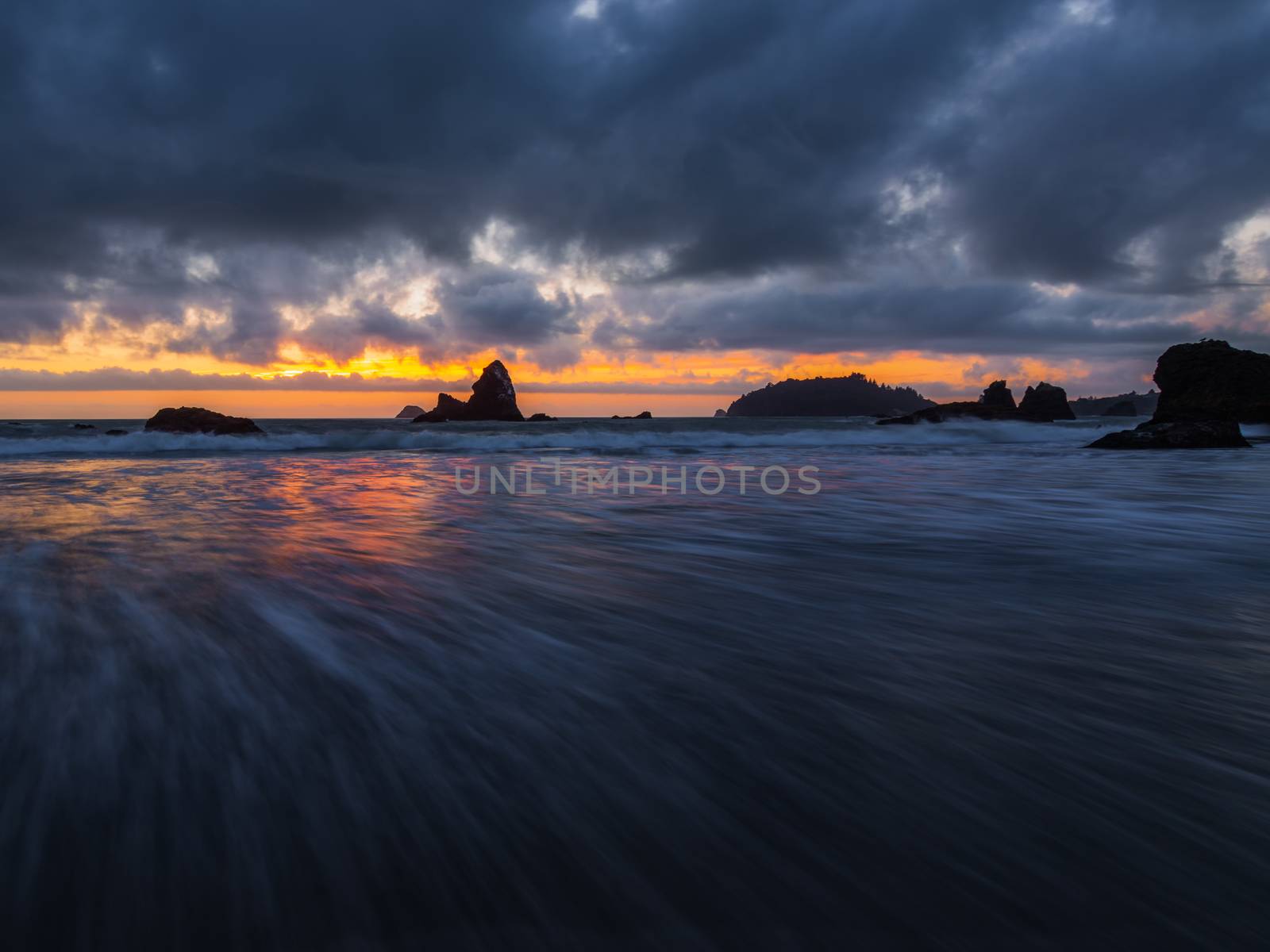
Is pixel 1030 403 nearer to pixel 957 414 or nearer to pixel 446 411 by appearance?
pixel 957 414

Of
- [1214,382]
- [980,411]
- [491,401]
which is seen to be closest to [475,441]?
[1214,382]

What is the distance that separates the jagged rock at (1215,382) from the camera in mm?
26891

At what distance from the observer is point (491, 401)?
7450 centimetres

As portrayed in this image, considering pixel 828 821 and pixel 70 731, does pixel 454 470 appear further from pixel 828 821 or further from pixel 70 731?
pixel 828 821

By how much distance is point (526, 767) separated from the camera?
1418 millimetres

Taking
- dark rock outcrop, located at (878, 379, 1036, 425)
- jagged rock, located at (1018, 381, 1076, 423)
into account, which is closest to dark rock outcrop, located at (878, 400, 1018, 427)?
dark rock outcrop, located at (878, 379, 1036, 425)

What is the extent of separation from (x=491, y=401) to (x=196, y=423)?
51.7 meters

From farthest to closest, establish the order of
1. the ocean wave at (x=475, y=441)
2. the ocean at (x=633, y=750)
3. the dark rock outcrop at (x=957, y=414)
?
the dark rock outcrop at (x=957, y=414) < the ocean wave at (x=475, y=441) < the ocean at (x=633, y=750)

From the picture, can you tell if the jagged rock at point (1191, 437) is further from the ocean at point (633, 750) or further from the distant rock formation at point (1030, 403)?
the distant rock formation at point (1030, 403)

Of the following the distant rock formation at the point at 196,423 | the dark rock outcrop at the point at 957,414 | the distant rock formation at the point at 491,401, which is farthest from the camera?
the distant rock formation at the point at 491,401

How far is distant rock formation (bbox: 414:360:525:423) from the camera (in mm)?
74500

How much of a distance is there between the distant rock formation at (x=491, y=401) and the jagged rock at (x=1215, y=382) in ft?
195

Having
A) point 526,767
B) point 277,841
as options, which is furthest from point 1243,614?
point 277,841

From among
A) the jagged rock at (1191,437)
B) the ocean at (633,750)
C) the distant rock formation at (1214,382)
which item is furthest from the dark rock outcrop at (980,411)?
the ocean at (633,750)
